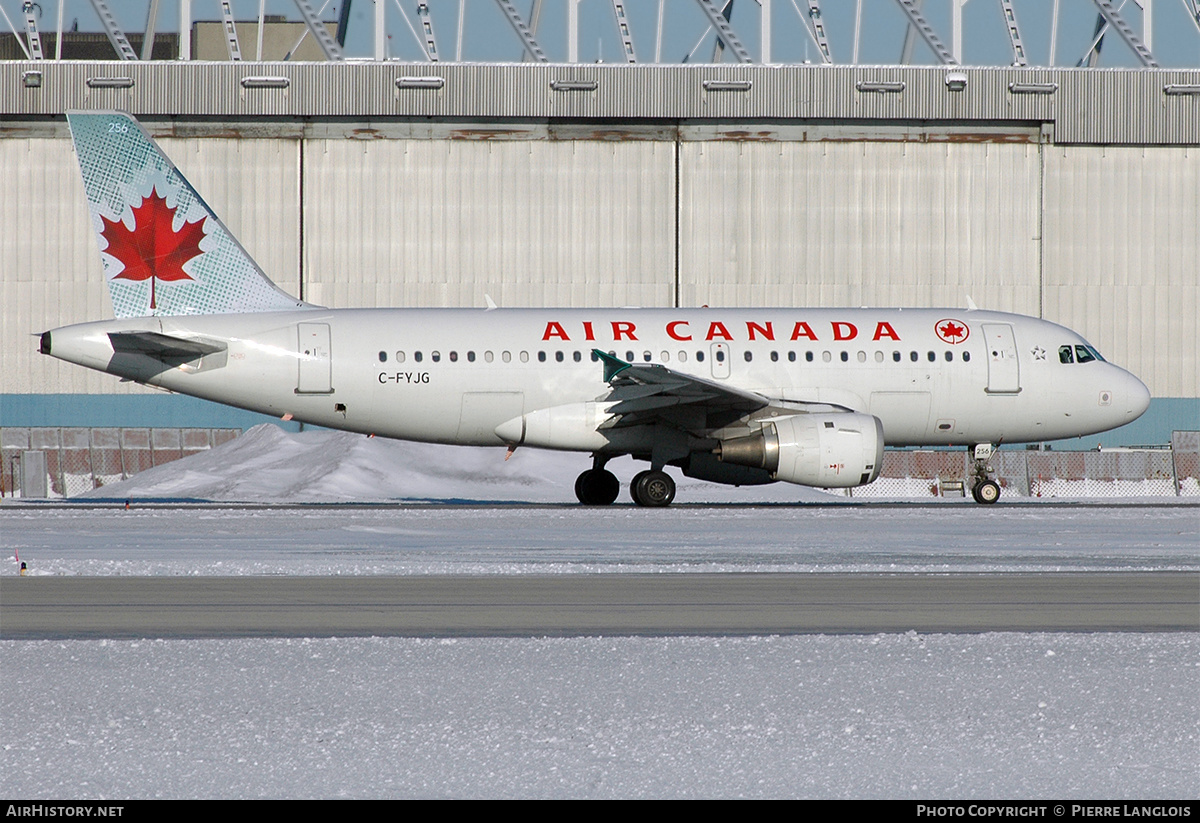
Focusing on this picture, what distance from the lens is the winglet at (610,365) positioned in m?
25.7

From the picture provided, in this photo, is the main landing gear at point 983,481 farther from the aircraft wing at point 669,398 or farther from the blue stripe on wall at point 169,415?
the blue stripe on wall at point 169,415

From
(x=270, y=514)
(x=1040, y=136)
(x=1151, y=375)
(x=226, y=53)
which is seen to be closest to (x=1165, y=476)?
(x=1151, y=375)

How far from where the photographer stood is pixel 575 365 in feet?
88.8

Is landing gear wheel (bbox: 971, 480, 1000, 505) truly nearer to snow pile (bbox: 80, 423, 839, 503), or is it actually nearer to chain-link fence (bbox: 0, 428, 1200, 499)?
snow pile (bbox: 80, 423, 839, 503)

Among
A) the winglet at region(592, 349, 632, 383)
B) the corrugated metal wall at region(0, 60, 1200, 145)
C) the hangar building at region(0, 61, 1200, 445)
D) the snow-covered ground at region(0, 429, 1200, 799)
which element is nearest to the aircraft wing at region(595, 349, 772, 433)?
the winglet at region(592, 349, 632, 383)

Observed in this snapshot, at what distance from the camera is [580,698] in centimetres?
841

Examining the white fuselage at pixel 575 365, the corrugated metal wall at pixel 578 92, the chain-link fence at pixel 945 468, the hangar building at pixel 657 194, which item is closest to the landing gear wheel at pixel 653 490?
the white fuselage at pixel 575 365

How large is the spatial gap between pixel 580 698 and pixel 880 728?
1790 mm

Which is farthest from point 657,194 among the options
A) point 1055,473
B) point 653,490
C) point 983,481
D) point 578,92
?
point 653,490

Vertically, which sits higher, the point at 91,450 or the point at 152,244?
the point at 152,244

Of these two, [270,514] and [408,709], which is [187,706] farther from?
[270,514]

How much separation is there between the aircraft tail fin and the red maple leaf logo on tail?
0.02 m

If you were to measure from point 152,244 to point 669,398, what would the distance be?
1058 cm

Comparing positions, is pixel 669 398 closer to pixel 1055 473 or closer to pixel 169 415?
pixel 1055 473
